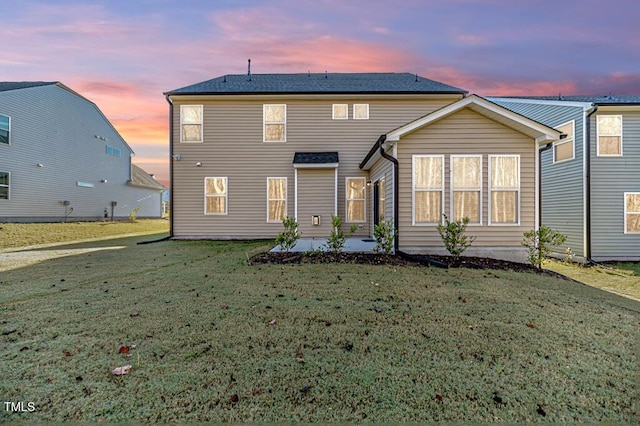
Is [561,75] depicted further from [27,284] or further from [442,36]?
[27,284]

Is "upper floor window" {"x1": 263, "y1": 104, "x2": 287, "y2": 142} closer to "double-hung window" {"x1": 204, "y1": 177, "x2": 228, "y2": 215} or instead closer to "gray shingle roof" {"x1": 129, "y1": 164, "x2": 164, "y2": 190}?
"double-hung window" {"x1": 204, "y1": 177, "x2": 228, "y2": 215}

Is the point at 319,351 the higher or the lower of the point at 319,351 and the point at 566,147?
the lower

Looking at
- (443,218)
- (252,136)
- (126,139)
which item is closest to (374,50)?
(252,136)

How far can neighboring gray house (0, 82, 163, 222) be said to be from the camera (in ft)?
49.6

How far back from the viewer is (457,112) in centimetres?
747

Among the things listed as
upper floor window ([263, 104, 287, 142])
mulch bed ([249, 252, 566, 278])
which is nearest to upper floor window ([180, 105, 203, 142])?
upper floor window ([263, 104, 287, 142])

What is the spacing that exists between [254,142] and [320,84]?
12.5 feet

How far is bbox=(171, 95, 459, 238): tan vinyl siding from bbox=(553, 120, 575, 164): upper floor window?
4.03 meters

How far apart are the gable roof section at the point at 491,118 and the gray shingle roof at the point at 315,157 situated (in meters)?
3.94

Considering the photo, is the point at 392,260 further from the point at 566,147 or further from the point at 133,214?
the point at 133,214

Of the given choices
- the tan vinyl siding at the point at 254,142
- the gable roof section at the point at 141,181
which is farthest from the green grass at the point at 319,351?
the gable roof section at the point at 141,181

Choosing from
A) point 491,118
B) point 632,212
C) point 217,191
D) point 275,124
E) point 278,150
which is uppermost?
point 275,124

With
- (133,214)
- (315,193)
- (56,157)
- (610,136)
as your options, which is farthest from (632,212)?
(133,214)

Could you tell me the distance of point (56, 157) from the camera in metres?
17.4
